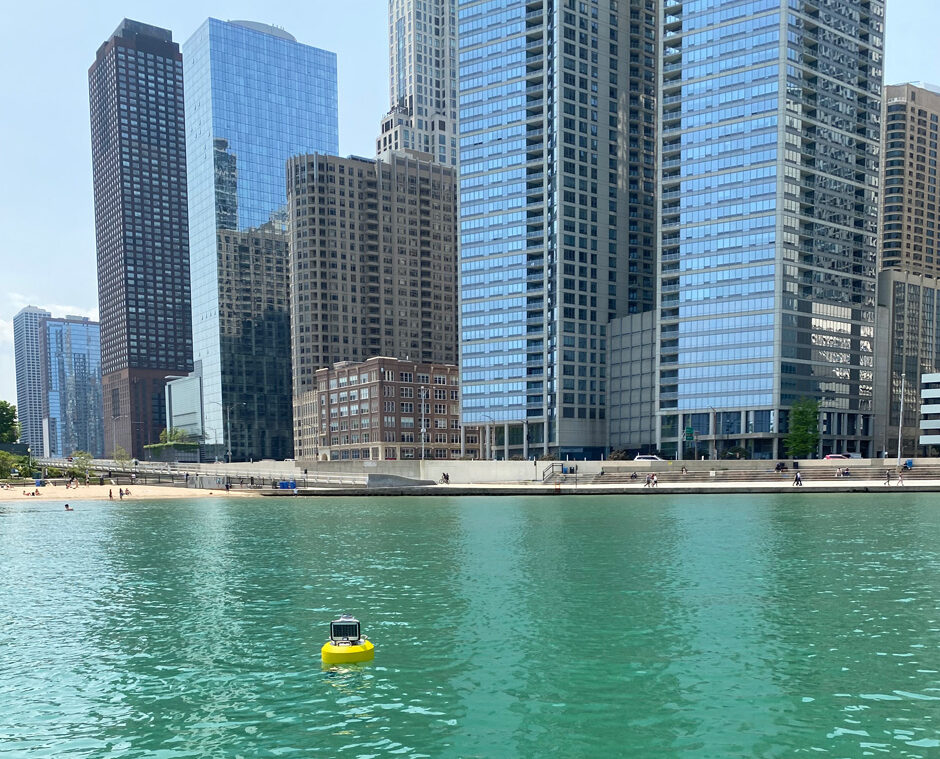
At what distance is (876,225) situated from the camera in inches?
6988

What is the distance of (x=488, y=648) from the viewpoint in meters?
26.3

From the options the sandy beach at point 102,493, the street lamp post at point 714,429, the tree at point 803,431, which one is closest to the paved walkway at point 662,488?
the sandy beach at point 102,493

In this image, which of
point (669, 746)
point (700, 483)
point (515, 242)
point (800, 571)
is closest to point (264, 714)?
point (669, 746)

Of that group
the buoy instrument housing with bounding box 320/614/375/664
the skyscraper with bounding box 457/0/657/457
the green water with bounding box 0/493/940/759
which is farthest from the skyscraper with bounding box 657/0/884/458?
the buoy instrument housing with bounding box 320/614/375/664

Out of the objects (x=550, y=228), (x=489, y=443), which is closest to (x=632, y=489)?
(x=489, y=443)

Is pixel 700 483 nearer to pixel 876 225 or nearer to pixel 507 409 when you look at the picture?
pixel 507 409

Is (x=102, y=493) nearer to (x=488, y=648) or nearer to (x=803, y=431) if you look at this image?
(x=488, y=648)

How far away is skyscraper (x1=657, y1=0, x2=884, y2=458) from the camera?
6250 inches

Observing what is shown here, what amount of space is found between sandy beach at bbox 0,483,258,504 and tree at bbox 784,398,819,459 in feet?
367

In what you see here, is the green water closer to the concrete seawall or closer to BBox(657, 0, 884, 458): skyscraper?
the concrete seawall

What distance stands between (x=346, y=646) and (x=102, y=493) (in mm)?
122752

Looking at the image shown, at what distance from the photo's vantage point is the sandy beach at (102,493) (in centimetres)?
11831

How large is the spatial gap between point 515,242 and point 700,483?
103902 mm

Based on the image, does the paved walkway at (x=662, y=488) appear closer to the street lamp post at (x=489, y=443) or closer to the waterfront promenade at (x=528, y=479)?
the waterfront promenade at (x=528, y=479)
